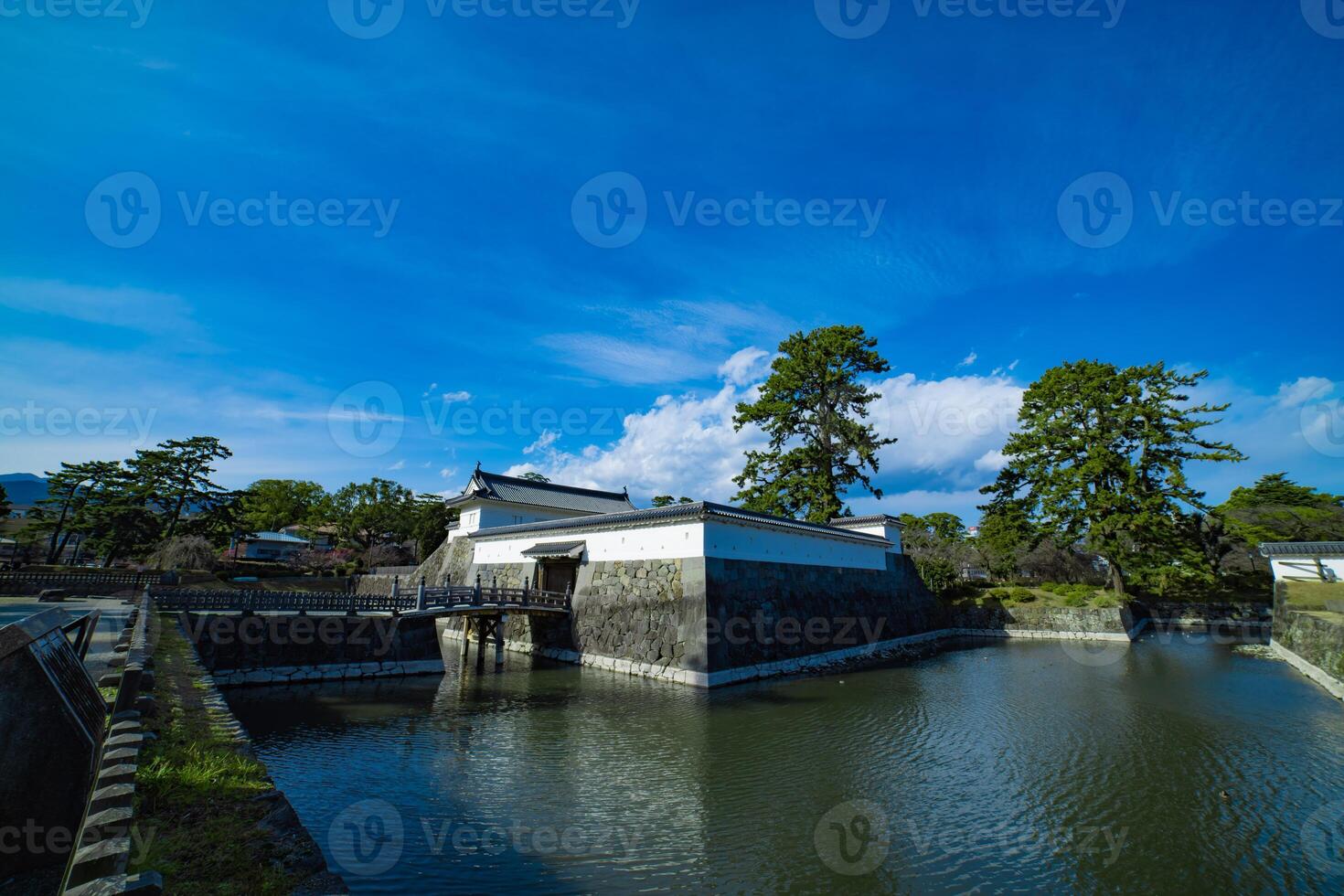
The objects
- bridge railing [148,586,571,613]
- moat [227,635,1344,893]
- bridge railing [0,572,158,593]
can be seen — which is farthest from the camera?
bridge railing [0,572,158,593]

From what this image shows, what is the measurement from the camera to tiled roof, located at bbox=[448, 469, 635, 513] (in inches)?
1193

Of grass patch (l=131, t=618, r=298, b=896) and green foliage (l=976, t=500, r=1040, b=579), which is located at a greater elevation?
green foliage (l=976, t=500, r=1040, b=579)

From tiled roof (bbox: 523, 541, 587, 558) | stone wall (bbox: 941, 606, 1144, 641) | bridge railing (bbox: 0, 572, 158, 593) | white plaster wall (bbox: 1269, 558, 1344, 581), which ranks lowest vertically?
stone wall (bbox: 941, 606, 1144, 641)

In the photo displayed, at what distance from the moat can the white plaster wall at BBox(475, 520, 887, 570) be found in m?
4.57

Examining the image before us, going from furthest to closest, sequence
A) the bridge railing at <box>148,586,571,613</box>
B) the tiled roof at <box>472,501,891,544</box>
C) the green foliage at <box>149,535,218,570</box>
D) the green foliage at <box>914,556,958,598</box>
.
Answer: the green foliage at <box>914,556,958,598</box> < the green foliage at <box>149,535,218,570</box> < the tiled roof at <box>472,501,891,544</box> < the bridge railing at <box>148,586,571,613</box>

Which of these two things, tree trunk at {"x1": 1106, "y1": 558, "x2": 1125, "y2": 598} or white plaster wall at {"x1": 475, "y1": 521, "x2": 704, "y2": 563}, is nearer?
white plaster wall at {"x1": 475, "y1": 521, "x2": 704, "y2": 563}

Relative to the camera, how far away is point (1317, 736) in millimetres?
11078

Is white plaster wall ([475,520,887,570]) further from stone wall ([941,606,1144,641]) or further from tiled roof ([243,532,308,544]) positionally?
tiled roof ([243,532,308,544])

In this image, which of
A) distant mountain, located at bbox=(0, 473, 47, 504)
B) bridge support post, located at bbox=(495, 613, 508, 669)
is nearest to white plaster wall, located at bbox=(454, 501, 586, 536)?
bridge support post, located at bbox=(495, 613, 508, 669)

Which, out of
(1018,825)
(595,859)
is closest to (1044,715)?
(1018,825)

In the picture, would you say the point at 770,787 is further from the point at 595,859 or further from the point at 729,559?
the point at 729,559

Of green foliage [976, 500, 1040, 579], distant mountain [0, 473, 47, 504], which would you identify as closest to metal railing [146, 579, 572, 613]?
green foliage [976, 500, 1040, 579]

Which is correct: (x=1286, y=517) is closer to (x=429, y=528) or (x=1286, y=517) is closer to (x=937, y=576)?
(x=937, y=576)

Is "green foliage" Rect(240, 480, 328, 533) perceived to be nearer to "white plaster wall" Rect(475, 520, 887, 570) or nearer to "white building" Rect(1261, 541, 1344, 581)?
"white plaster wall" Rect(475, 520, 887, 570)
